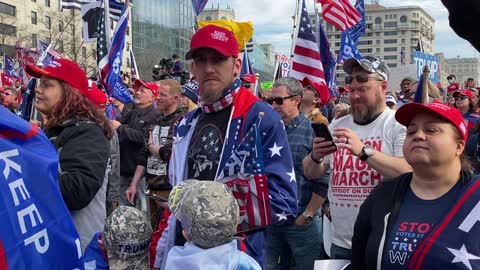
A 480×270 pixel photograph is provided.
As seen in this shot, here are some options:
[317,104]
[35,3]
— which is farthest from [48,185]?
[35,3]

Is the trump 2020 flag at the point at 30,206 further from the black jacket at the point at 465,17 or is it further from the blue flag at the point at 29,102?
the blue flag at the point at 29,102

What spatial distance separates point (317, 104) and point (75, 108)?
10.4 feet

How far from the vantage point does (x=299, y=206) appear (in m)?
4.87

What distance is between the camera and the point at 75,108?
3477 millimetres

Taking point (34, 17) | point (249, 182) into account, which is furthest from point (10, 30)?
point (249, 182)

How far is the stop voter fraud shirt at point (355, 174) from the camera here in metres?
3.45

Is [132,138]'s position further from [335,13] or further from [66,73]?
[335,13]

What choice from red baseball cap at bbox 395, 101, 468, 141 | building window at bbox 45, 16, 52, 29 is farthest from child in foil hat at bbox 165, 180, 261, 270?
building window at bbox 45, 16, 52, 29

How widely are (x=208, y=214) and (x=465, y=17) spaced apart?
1.56 metres

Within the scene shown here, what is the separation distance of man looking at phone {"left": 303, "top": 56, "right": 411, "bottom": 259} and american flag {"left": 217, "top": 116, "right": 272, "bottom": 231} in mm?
745

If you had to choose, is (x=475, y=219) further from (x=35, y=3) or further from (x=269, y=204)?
(x=35, y=3)

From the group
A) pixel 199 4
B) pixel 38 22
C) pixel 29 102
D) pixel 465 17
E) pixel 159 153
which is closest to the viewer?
pixel 465 17

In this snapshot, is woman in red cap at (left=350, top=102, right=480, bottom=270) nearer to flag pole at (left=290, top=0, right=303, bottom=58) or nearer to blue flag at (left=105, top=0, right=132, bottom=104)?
flag pole at (left=290, top=0, right=303, bottom=58)

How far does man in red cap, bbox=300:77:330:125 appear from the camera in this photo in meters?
5.79
